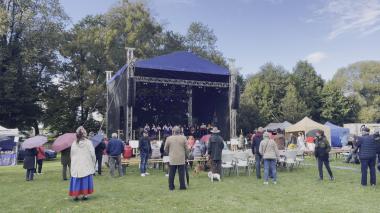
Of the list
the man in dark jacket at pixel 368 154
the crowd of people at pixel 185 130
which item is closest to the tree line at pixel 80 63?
the crowd of people at pixel 185 130

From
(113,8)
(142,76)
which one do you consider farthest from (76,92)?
(142,76)

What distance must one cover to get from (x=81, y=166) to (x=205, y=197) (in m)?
2.24

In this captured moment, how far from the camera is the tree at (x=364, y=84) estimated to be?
41.1 meters

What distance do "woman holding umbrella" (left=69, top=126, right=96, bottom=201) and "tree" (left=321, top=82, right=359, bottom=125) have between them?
118ft

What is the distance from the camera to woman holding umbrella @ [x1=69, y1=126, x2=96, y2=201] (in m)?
6.00

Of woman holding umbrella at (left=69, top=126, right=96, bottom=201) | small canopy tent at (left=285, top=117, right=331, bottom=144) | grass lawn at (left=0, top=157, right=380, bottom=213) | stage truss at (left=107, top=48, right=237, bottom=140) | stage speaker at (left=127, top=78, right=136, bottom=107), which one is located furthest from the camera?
small canopy tent at (left=285, top=117, right=331, bottom=144)

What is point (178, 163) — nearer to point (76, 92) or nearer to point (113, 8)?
point (76, 92)

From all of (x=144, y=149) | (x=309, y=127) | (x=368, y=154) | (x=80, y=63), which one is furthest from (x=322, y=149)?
(x=80, y=63)

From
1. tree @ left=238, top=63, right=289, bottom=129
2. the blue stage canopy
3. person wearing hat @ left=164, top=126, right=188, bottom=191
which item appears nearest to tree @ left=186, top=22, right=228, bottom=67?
tree @ left=238, top=63, right=289, bottom=129

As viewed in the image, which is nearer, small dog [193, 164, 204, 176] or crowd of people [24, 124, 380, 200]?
crowd of people [24, 124, 380, 200]

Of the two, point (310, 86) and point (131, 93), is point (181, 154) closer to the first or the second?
point (131, 93)

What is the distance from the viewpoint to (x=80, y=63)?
29.3 m

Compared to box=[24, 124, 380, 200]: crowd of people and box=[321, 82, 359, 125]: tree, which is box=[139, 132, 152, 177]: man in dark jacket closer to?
box=[24, 124, 380, 200]: crowd of people

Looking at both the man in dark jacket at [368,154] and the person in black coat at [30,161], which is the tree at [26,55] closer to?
the person in black coat at [30,161]
